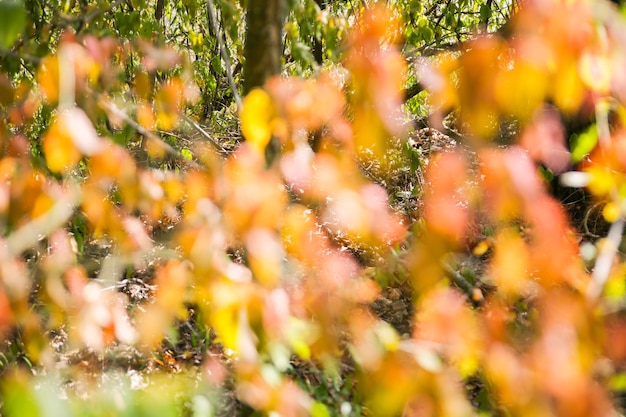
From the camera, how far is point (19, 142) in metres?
1.08

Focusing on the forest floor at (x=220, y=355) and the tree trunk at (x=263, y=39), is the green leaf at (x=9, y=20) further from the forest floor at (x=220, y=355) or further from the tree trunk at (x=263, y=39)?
the forest floor at (x=220, y=355)

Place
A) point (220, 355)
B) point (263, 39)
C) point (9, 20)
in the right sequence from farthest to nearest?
point (220, 355)
point (263, 39)
point (9, 20)

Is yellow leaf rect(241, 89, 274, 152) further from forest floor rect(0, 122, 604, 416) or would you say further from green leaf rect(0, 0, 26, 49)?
forest floor rect(0, 122, 604, 416)

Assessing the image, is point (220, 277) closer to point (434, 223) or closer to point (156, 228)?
point (434, 223)

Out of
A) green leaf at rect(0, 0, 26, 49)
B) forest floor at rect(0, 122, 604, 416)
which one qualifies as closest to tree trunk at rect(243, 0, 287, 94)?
green leaf at rect(0, 0, 26, 49)

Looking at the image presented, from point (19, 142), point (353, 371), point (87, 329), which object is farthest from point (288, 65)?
point (87, 329)

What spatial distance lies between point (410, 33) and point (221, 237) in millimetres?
1794

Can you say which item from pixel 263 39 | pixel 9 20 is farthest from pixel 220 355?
pixel 9 20

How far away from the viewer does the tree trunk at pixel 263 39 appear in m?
0.83

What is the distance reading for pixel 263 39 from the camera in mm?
856

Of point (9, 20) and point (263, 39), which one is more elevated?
point (9, 20)

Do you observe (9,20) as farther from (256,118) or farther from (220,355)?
(220,355)

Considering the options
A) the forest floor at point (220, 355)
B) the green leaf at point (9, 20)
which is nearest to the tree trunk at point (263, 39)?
the green leaf at point (9, 20)

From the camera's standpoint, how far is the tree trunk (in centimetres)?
83
